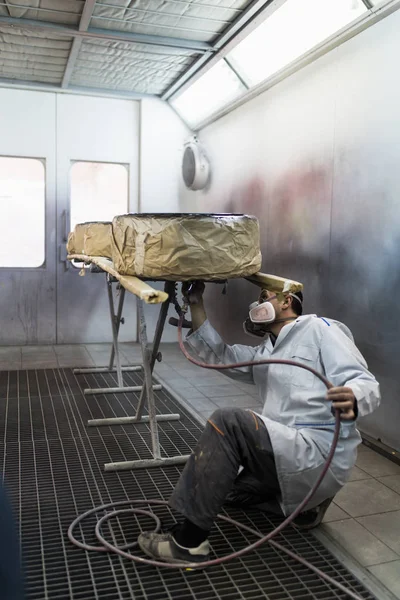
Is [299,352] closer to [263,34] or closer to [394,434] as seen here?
[394,434]

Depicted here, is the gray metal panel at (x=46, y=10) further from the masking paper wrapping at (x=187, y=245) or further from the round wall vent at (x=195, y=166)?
the masking paper wrapping at (x=187, y=245)

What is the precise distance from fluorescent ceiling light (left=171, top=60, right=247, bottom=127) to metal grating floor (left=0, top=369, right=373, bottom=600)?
288 cm

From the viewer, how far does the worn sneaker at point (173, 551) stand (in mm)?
2111

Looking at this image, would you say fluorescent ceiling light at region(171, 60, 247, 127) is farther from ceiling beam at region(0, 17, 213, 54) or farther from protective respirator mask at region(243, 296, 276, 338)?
protective respirator mask at region(243, 296, 276, 338)

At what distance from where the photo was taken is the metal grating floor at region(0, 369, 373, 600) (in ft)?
6.56

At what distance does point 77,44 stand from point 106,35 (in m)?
0.42

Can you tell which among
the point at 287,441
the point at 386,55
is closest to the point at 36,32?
the point at 386,55

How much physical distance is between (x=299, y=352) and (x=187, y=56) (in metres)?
3.58

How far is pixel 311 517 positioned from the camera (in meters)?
2.41

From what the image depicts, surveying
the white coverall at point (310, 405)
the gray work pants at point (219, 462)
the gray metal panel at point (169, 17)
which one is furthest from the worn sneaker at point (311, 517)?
the gray metal panel at point (169, 17)

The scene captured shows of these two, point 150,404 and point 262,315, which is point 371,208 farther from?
point 150,404

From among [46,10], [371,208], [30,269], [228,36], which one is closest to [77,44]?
[46,10]

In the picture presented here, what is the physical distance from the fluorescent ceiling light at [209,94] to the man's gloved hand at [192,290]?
291cm

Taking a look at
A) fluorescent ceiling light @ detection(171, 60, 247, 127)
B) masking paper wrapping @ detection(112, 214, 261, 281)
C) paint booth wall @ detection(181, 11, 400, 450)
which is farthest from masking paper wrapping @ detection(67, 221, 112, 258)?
fluorescent ceiling light @ detection(171, 60, 247, 127)
